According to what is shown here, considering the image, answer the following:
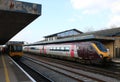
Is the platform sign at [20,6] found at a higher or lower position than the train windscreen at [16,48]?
higher

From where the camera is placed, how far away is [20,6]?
16203 mm

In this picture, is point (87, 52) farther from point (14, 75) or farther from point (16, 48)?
point (16, 48)

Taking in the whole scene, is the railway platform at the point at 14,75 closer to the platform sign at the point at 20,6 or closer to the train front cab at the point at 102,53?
the platform sign at the point at 20,6

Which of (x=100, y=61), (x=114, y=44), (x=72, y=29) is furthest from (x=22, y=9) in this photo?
(x=72, y=29)

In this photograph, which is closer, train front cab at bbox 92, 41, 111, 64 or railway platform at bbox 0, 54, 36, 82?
railway platform at bbox 0, 54, 36, 82

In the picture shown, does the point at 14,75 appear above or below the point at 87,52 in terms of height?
below

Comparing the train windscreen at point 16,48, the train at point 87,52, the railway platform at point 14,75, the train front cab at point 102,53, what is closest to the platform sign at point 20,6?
the railway platform at point 14,75

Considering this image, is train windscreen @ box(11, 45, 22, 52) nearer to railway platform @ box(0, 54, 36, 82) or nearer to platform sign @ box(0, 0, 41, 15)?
railway platform @ box(0, 54, 36, 82)

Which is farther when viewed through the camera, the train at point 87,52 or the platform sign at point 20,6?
the train at point 87,52

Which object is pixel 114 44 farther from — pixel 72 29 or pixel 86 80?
pixel 72 29

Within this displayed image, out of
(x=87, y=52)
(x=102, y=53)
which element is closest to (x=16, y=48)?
(x=87, y=52)

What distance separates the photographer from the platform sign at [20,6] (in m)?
15.7

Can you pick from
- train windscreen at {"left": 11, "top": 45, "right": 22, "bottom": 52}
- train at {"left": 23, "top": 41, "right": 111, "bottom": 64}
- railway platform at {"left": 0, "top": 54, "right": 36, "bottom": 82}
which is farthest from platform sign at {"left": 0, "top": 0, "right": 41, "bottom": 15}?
train windscreen at {"left": 11, "top": 45, "right": 22, "bottom": 52}

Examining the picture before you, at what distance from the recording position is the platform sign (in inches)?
619
